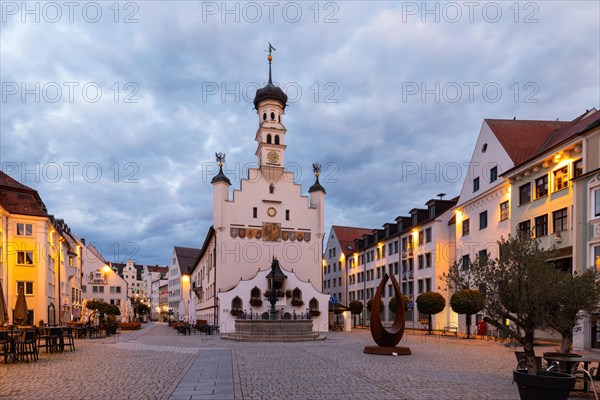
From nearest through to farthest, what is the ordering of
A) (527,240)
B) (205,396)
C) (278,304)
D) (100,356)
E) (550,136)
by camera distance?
(205,396) < (527,240) < (100,356) < (550,136) < (278,304)

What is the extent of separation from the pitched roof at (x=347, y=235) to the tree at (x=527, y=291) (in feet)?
211

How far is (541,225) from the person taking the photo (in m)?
30.8

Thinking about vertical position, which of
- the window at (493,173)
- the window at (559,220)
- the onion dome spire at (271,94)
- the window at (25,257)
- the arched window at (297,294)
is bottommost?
the arched window at (297,294)

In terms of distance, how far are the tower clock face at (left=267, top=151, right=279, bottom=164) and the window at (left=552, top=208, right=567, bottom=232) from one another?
30118mm

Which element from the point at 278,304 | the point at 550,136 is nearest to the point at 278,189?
the point at 278,304

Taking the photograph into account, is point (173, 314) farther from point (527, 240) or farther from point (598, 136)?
point (527, 240)

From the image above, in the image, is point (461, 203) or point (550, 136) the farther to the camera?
point (461, 203)

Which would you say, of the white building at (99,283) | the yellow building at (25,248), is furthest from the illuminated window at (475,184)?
the white building at (99,283)

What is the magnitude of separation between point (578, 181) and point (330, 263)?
5904 centimetres

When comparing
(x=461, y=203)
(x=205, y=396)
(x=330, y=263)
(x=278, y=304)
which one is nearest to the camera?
(x=205, y=396)

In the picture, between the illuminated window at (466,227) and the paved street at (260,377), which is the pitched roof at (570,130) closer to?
the illuminated window at (466,227)

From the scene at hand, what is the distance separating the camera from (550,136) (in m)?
37.0

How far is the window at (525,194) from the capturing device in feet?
107

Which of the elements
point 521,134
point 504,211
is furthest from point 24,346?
point 521,134
